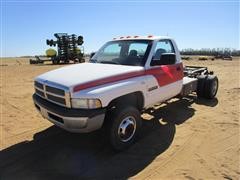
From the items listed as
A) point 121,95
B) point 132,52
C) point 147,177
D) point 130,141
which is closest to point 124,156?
point 130,141

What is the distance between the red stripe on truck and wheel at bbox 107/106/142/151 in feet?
1.85

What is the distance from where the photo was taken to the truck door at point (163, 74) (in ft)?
15.8

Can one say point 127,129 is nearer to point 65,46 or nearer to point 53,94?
point 53,94

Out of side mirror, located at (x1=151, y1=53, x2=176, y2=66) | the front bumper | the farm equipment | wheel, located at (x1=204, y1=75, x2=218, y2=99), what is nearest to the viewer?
the front bumper

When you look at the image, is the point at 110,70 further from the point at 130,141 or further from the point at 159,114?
the point at 159,114

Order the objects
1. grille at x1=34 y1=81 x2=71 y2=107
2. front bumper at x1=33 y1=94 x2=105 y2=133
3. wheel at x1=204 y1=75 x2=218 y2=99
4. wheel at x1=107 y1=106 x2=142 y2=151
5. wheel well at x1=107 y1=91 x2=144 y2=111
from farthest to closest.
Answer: wheel at x1=204 y1=75 x2=218 y2=99
wheel well at x1=107 y1=91 x2=144 y2=111
wheel at x1=107 y1=106 x2=142 y2=151
grille at x1=34 y1=81 x2=71 y2=107
front bumper at x1=33 y1=94 x2=105 y2=133

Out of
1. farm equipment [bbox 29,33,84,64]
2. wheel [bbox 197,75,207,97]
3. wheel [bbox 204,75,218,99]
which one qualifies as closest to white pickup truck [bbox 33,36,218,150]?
wheel [bbox 197,75,207,97]

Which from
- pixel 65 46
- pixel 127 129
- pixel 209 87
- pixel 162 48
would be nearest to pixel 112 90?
pixel 127 129

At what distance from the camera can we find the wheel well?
4125 mm

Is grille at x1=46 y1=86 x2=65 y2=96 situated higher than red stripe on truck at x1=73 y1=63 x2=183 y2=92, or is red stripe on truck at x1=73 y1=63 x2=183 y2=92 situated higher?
red stripe on truck at x1=73 y1=63 x2=183 y2=92

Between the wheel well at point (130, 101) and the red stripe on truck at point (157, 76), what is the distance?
0.36 metres

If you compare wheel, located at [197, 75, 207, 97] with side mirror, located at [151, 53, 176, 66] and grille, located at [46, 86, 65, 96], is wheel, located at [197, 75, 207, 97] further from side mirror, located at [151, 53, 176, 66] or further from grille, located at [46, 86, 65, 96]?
grille, located at [46, 86, 65, 96]

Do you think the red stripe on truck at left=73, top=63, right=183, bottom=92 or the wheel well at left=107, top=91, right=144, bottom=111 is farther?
the wheel well at left=107, top=91, right=144, bottom=111

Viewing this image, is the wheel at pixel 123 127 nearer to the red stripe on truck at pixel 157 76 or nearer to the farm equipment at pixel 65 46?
the red stripe on truck at pixel 157 76
